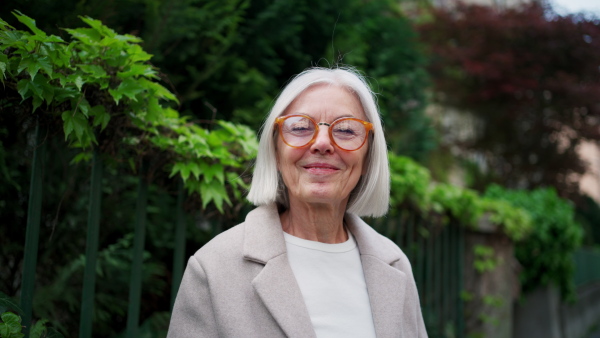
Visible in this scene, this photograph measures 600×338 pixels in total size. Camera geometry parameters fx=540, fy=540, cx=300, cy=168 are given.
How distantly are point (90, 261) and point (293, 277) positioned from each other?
0.66m

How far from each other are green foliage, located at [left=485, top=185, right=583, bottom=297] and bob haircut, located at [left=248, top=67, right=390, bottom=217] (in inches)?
175

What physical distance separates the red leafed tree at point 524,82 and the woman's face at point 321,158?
27.1 feet

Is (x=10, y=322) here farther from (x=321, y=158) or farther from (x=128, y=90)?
(x=321, y=158)

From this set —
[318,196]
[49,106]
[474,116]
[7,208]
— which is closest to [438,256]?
[318,196]

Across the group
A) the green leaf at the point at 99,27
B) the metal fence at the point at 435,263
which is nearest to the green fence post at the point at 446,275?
the metal fence at the point at 435,263

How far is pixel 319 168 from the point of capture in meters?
1.76

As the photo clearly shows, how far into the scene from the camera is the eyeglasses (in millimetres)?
1754

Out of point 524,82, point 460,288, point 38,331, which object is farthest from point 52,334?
point 524,82

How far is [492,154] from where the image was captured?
10711mm

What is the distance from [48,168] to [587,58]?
9.86m

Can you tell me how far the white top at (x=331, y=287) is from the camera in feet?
5.54

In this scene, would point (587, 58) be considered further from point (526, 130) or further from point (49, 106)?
point (49, 106)

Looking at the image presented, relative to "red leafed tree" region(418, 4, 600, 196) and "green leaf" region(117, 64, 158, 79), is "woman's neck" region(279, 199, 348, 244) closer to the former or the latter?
"green leaf" region(117, 64, 158, 79)

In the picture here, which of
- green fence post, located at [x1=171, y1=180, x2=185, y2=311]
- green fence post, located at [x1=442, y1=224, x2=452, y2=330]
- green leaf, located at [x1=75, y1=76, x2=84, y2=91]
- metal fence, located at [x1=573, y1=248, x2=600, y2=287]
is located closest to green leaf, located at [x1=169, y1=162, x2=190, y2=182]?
green fence post, located at [x1=171, y1=180, x2=185, y2=311]
